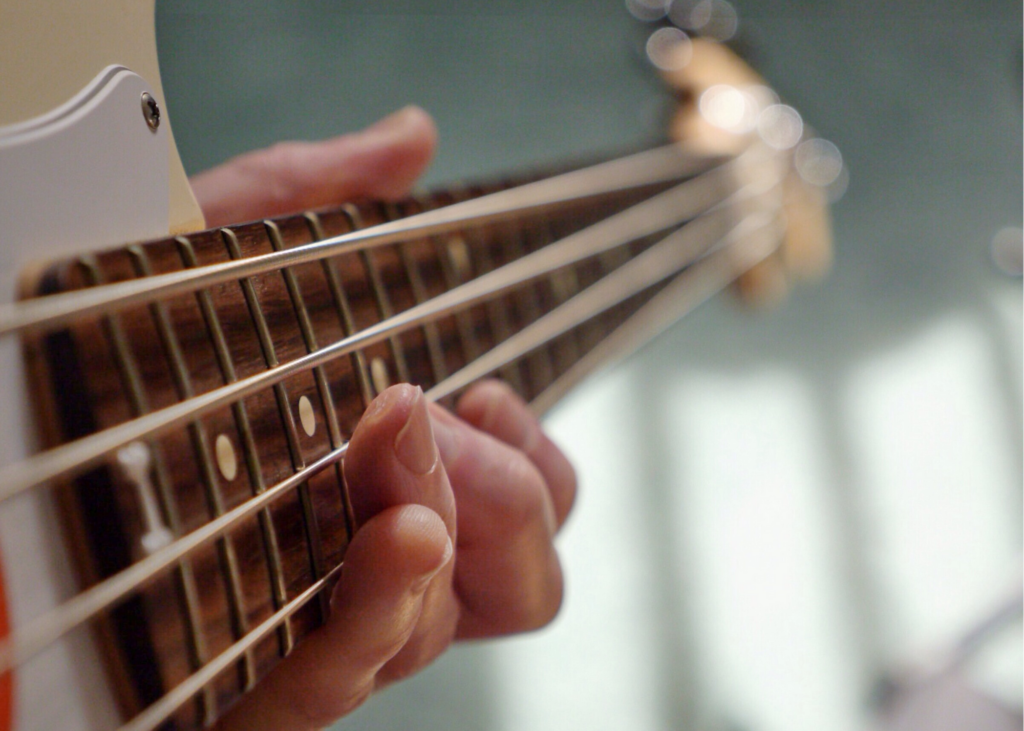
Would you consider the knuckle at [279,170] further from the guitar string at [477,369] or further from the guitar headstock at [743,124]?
A: the guitar headstock at [743,124]

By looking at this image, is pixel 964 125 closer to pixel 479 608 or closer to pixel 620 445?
pixel 620 445

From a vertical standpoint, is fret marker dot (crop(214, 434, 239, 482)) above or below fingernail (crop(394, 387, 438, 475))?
above

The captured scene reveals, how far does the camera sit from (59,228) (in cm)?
13

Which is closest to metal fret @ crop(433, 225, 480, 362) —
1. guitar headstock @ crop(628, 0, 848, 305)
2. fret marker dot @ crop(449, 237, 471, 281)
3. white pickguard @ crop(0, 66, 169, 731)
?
fret marker dot @ crop(449, 237, 471, 281)

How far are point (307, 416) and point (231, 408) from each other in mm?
24

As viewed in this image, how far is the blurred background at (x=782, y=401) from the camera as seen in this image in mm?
526

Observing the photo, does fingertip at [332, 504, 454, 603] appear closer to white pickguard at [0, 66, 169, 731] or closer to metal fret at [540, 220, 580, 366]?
white pickguard at [0, 66, 169, 731]

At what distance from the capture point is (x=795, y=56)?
2.56 feet

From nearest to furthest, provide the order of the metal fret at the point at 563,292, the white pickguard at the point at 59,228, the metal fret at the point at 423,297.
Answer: the white pickguard at the point at 59,228 < the metal fret at the point at 423,297 < the metal fret at the point at 563,292

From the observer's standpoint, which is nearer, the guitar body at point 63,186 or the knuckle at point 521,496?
the guitar body at point 63,186

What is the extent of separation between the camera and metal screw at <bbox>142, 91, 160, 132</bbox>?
153 millimetres

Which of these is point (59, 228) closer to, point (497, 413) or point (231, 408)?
point (231, 408)

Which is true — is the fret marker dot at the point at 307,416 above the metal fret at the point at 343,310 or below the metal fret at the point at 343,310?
below

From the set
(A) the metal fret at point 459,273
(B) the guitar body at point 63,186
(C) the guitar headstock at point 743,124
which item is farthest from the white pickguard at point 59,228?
(C) the guitar headstock at point 743,124
